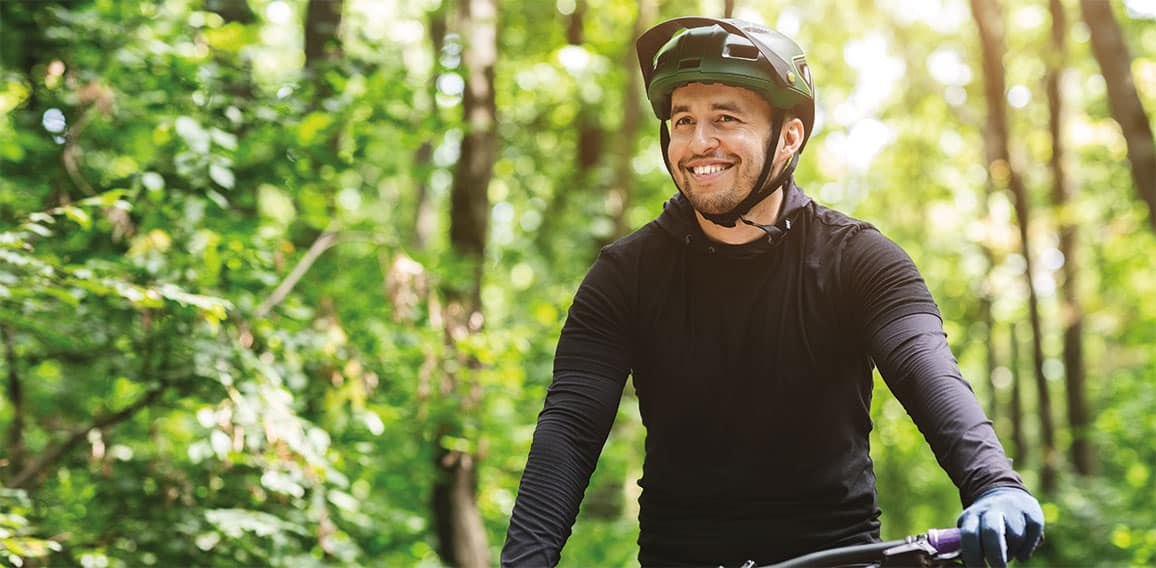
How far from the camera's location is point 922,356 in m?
2.41

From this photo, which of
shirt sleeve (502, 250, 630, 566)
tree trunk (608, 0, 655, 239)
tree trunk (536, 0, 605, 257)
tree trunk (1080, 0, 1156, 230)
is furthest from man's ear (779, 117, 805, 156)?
tree trunk (536, 0, 605, 257)

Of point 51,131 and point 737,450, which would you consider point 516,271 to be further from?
point 737,450

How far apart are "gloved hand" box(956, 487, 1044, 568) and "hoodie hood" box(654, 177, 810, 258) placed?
3.10ft

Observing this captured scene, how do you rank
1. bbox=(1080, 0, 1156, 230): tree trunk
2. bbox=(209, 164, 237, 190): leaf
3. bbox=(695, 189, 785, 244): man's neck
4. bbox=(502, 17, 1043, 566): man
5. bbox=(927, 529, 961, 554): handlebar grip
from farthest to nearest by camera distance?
bbox=(1080, 0, 1156, 230): tree trunk < bbox=(209, 164, 237, 190): leaf < bbox=(695, 189, 785, 244): man's neck < bbox=(502, 17, 1043, 566): man < bbox=(927, 529, 961, 554): handlebar grip

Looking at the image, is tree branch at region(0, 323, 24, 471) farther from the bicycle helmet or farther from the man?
the bicycle helmet

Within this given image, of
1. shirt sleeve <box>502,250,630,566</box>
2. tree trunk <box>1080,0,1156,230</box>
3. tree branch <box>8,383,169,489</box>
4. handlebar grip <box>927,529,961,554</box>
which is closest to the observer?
handlebar grip <box>927,529,961,554</box>

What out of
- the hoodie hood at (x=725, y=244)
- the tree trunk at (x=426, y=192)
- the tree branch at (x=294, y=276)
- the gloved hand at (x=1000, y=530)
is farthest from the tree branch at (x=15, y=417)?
the tree trunk at (x=426, y=192)

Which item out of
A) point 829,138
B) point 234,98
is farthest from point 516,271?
point 234,98

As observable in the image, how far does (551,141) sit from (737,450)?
40.3 ft

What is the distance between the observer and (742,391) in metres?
2.69

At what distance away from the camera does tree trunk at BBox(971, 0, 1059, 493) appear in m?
14.6

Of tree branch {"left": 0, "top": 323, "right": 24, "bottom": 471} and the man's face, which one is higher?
the man's face

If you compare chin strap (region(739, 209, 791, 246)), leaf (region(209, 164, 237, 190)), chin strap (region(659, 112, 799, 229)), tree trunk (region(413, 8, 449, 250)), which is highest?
tree trunk (region(413, 8, 449, 250))

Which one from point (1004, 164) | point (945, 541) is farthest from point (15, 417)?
point (1004, 164)
